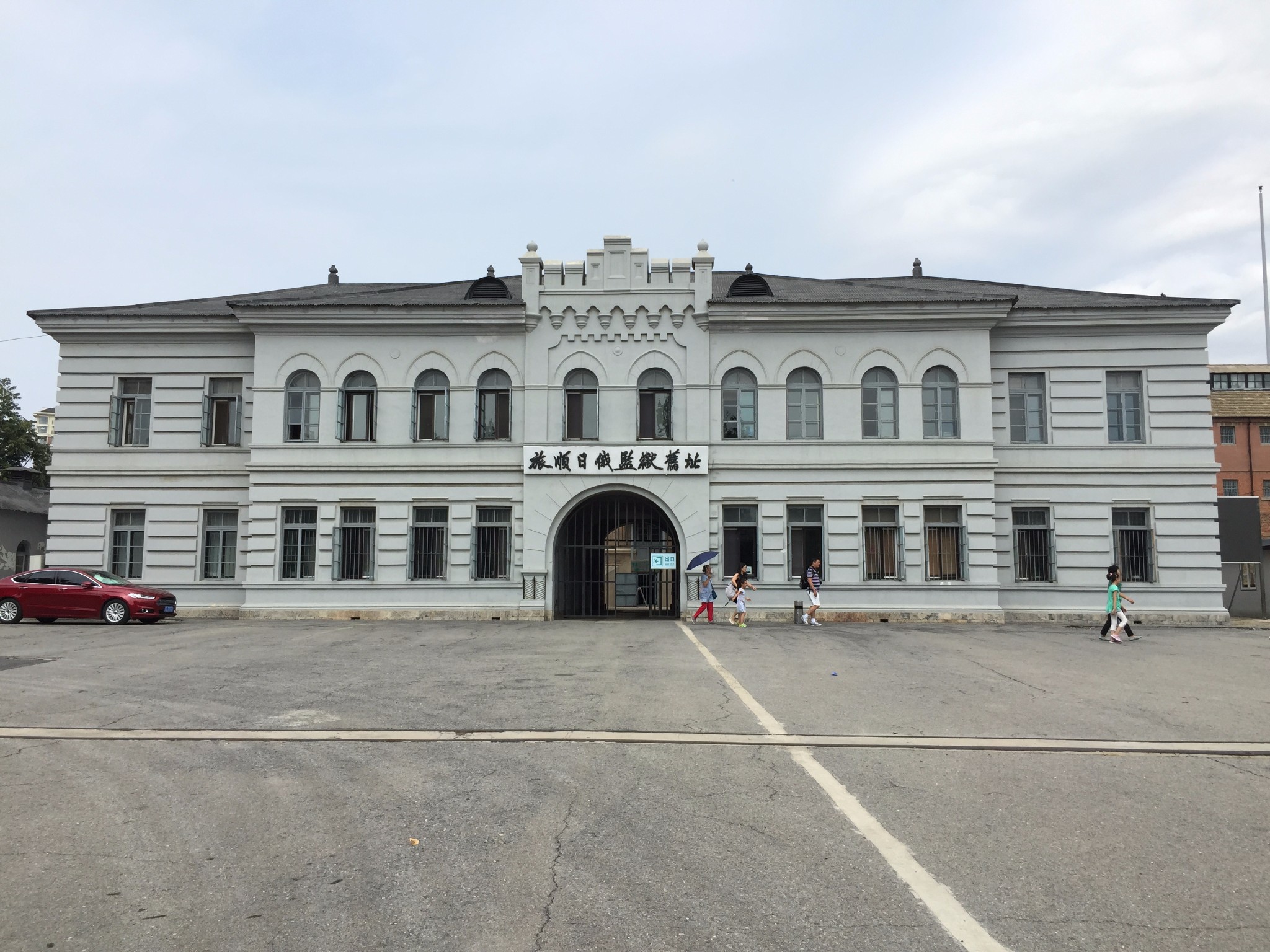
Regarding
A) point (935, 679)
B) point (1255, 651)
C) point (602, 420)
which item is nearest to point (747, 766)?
point (935, 679)

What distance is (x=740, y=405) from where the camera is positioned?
22.9 metres

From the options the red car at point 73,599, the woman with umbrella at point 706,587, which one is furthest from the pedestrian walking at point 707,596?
the red car at point 73,599

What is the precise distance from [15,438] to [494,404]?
121 feet

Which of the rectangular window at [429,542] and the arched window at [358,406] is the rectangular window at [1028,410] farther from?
the arched window at [358,406]

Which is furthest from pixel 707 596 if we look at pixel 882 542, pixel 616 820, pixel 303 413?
pixel 616 820

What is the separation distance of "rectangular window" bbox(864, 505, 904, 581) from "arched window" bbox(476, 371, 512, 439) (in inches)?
396

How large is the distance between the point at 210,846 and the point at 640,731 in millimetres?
4046

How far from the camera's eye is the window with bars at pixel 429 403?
75.9 feet

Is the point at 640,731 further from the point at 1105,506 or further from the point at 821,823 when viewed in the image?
the point at 1105,506

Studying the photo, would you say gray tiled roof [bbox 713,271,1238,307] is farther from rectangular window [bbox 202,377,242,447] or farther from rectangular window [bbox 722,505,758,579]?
rectangular window [bbox 202,377,242,447]

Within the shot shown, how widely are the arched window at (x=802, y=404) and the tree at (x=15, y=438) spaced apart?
41.4 meters

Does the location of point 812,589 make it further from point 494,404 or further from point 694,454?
point 494,404

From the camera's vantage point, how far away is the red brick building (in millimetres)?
54875

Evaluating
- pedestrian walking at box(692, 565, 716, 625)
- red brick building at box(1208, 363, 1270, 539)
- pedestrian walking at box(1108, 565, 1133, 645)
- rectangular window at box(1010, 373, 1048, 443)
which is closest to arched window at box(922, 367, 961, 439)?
rectangular window at box(1010, 373, 1048, 443)
